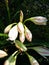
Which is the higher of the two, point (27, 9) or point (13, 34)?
point (27, 9)

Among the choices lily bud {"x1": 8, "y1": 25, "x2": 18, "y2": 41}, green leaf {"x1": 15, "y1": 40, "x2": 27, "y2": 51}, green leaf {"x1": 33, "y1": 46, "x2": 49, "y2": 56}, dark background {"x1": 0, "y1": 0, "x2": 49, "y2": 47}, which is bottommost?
green leaf {"x1": 33, "y1": 46, "x2": 49, "y2": 56}

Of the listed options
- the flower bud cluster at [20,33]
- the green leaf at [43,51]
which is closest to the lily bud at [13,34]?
the flower bud cluster at [20,33]

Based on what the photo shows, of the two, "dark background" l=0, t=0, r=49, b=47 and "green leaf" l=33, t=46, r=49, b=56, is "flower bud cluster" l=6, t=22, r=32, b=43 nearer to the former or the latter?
"green leaf" l=33, t=46, r=49, b=56

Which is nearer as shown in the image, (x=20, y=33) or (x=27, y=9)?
(x=20, y=33)

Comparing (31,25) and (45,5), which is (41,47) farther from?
(45,5)

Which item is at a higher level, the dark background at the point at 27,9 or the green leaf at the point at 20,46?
the dark background at the point at 27,9

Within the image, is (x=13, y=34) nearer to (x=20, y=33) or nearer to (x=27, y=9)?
(x=20, y=33)

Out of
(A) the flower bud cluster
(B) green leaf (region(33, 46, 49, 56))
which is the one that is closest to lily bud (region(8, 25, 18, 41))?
(A) the flower bud cluster

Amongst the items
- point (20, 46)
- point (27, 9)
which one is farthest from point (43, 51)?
point (27, 9)

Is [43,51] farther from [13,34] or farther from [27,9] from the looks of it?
[27,9]

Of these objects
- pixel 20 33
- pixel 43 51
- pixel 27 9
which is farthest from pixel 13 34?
pixel 27 9

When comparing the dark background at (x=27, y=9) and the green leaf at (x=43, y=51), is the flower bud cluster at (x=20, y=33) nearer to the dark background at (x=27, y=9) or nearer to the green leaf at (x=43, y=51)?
the green leaf at (x=43, y=51)

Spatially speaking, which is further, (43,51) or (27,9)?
(27,9)

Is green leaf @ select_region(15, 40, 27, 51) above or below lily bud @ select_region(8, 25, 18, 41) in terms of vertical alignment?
below
